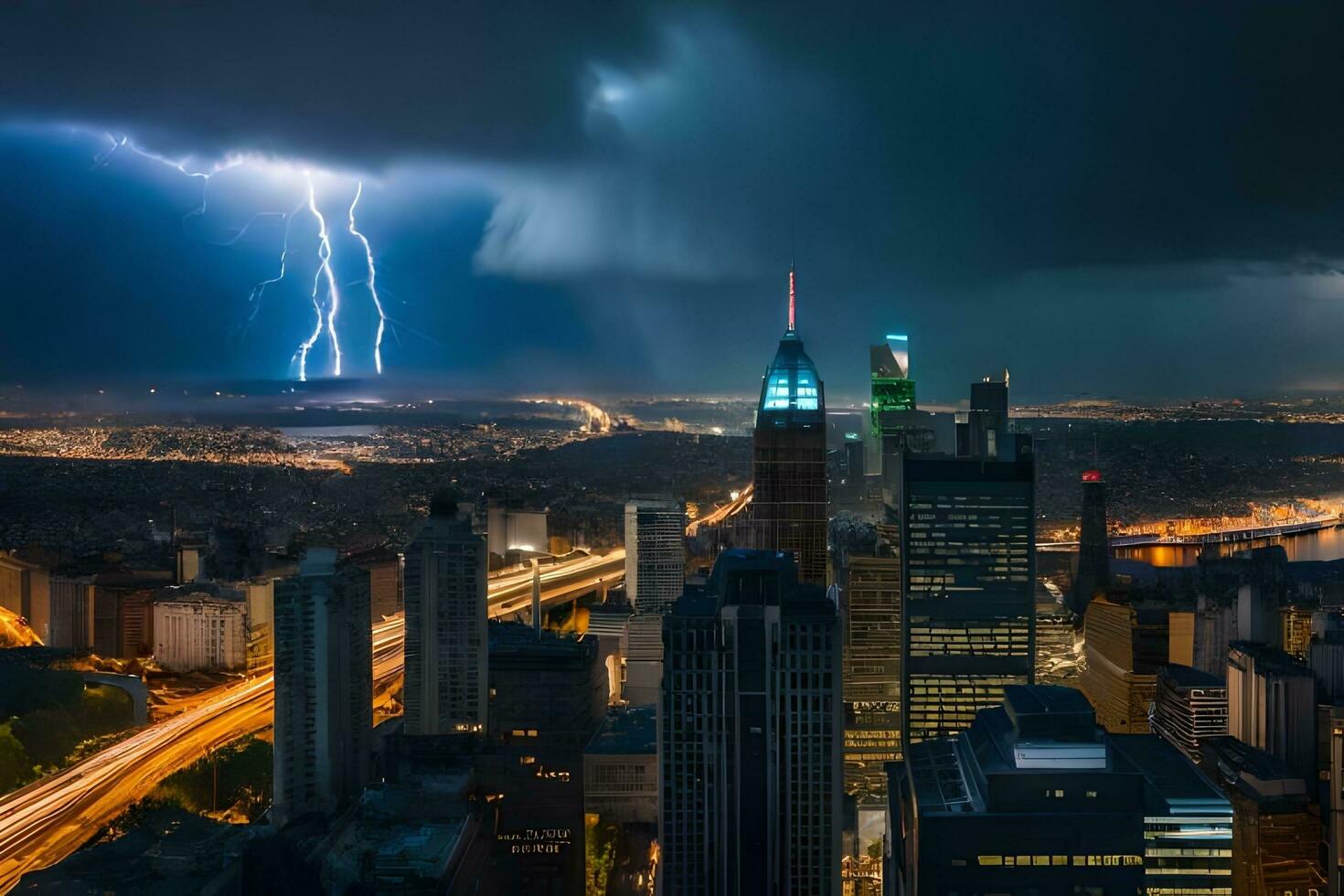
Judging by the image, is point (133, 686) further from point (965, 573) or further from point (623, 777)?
point (965, 573)

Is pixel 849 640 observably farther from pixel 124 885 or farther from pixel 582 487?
pixel 124 885

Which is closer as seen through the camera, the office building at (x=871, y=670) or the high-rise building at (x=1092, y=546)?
the office building at (x=871, y=670)

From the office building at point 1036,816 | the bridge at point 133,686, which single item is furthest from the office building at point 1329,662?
the bridge at point 133,686

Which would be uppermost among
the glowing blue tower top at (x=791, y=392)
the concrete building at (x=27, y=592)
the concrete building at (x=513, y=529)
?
the glowing blue tower top at (x=791, y=392)

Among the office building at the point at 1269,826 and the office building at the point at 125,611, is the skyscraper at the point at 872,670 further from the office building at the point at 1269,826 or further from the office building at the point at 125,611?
the office building at the point at 125,611

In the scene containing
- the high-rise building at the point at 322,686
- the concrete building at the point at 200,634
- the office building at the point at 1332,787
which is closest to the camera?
the office building at the point at 1332,787

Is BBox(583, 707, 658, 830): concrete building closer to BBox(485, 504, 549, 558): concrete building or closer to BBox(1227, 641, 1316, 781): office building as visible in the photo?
BBox(485, 504, 549, 558): concrete building

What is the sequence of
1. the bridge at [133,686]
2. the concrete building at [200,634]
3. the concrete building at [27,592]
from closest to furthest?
1. the bridge at [133,686]
2. the concrete building at [200,634]
3. the concrete building at [27,592]

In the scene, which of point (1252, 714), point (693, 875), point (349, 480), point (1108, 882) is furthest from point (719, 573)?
point (1252, 714)
